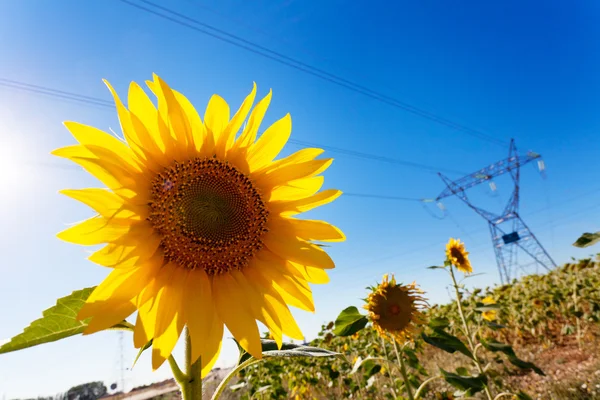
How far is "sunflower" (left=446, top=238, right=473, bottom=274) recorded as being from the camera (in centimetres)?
465

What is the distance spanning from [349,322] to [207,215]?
1.09 m

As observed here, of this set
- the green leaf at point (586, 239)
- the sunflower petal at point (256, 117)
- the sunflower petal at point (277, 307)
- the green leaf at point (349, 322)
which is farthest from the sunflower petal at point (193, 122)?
the green leaf at point (586, 239)

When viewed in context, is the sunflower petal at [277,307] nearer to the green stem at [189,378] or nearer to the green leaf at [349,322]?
the green stem at [189,378]

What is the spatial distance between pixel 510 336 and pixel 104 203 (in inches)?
390

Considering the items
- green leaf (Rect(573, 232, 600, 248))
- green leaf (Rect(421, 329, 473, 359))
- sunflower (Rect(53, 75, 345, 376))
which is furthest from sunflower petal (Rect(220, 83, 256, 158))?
green leaf (Rect(573, 232, 600, 248))

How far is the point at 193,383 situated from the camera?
829 mm

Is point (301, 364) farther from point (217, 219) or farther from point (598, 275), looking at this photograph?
point (598, 275)

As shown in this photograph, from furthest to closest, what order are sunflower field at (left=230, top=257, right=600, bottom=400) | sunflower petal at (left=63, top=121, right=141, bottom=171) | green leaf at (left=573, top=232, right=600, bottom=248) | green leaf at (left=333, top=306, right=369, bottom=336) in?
sunflower field at (left=230, top=257, right=600, bottom=400), green leaf at (left=333, top=306, right=369, bottom=336), green leaf at (left=573, top=232, right=600, bottom=248), sunflower petal at (left=63, top=121, right=141, bottom=171)

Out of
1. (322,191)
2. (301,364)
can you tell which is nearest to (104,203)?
(322,191)

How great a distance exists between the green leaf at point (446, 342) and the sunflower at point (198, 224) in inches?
44.1

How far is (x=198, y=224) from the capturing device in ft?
3.77

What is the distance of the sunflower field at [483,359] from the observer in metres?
3.20

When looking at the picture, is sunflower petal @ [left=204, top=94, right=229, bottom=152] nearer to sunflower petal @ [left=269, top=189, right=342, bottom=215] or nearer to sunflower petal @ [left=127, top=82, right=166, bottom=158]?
sunflower petal @ [left=127, top=82, right=166, bottom=158]

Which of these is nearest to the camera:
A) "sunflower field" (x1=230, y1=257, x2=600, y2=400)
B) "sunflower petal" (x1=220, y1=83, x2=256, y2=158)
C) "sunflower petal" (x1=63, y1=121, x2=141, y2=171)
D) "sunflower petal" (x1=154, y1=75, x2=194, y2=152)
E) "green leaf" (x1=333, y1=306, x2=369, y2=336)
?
"sunflower petal" (x1=63, y1=121, x2=141, y2=171)
